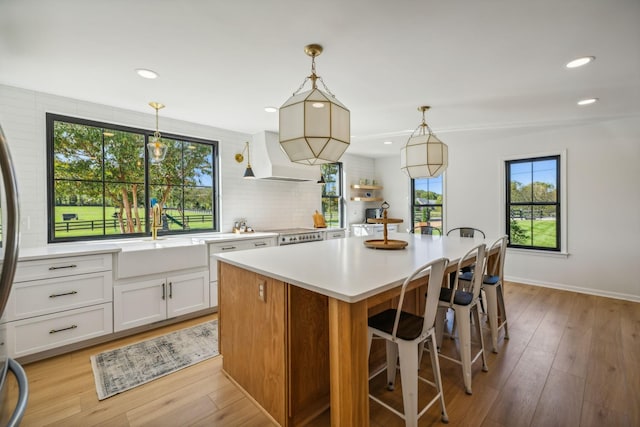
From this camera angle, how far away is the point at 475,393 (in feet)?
6.48

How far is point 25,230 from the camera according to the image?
111 inches

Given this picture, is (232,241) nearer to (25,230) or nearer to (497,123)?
(25,230)

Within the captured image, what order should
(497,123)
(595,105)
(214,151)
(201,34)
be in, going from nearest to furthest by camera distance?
(201,34)
(595,105)
(497,123)
(214,151)

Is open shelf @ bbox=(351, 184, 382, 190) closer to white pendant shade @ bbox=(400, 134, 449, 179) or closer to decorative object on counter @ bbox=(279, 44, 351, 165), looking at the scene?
white pendant shade @ bbox=(400, 134, 449, 179)

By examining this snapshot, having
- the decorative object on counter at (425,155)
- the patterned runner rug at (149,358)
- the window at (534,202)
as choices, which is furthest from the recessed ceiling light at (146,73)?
the window at (534,202)

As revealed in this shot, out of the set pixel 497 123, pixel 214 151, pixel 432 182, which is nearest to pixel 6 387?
pixel 214 151

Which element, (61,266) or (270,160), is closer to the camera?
(61,266)

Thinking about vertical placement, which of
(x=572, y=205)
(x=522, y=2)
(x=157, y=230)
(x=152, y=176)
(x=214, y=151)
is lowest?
(x=157, y=230)

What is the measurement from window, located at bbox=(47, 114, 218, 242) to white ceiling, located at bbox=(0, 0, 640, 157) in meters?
0.44

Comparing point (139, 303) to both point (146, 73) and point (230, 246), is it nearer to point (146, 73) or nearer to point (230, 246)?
point (230, 246)

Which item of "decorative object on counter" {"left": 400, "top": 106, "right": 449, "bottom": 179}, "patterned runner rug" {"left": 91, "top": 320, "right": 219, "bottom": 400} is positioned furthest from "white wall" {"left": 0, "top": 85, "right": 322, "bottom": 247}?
"decorative object on counter" {"left": 400, "top": 106, "right": 449, "bottom": 179}

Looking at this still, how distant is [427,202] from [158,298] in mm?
5064

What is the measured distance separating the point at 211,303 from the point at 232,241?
75cm

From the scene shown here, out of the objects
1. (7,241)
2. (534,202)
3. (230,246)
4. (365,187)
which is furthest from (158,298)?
(534,202)
